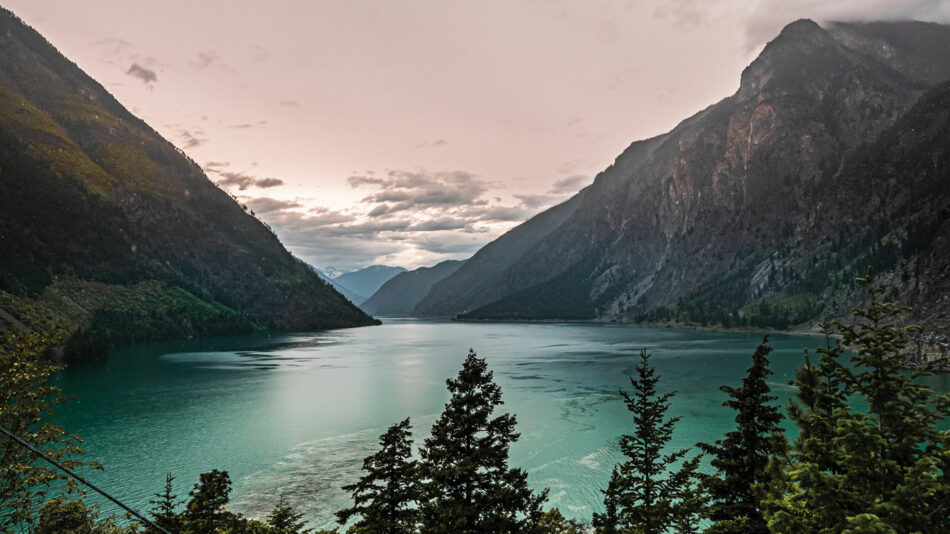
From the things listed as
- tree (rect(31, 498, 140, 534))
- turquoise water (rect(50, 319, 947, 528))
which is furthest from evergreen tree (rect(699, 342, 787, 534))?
tree (rect(31, 498, 140, 534))

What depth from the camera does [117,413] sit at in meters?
73.0

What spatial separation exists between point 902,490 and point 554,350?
161704 mm

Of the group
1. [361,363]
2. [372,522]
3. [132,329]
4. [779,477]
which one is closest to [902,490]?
[779,477]

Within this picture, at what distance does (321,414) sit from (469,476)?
62.3m

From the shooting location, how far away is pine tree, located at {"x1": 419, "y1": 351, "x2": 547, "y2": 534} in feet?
59.5

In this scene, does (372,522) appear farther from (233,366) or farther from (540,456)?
(233,366)

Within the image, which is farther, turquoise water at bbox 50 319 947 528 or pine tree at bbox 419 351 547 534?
turquoise water at bbox 50 319 947 528

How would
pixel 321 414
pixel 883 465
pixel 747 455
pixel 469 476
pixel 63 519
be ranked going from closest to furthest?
pixel 883 465 < pixel 469 476 < pixel 747 455 < pixel 63 519 < pixel 321 414

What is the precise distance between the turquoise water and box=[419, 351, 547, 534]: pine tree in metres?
21.5

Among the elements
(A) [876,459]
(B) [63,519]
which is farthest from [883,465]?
(B) [63,519]

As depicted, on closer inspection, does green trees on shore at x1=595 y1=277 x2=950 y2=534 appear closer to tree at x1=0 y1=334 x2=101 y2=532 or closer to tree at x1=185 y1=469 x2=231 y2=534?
tree at x1=185 y1=469 x2=231 y2=534

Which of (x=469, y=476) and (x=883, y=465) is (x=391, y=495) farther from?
(x=883, y=465)

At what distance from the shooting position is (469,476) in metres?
18.6

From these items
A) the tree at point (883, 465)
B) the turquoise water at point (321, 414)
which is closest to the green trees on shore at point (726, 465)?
the tree at point (883, 465)
